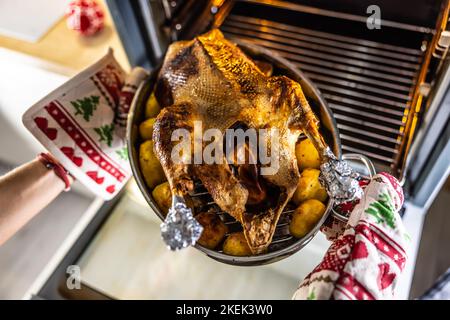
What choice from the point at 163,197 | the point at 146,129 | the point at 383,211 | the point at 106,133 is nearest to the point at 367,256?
the point at 383,211

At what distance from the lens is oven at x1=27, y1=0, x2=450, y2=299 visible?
0.97m

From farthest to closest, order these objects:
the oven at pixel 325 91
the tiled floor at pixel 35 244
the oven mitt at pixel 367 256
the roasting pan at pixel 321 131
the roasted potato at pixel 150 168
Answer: the tiled floor at pixel 35 244 → the oven at pixel 325 91 → the roasted potato at pixel 150 168 → the roasting pan at pixel 321 131 → the oven mitt at pixel 367 256

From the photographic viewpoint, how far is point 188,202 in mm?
783

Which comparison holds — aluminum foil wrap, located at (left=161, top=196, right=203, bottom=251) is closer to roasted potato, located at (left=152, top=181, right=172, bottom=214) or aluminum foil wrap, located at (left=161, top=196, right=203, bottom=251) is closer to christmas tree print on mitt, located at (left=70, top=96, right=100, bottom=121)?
roasted potato, located at (left=152, top=181, right=172, bottom=214)

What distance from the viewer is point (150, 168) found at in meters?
0.86

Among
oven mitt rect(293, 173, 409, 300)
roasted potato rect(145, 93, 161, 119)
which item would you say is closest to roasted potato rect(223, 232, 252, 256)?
oven mitt rect(293, 173, 409, 300)

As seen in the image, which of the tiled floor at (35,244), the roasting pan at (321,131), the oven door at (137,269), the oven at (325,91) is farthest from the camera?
the tiled floor at (35,244)

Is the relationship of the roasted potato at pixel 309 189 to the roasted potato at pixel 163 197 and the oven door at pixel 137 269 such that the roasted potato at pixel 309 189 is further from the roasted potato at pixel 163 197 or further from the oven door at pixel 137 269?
the oven door at pixel 137 269

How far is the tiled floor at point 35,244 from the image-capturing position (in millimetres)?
1410

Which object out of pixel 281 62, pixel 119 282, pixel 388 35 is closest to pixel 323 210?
pixel 281 62

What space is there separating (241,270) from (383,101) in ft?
2.10

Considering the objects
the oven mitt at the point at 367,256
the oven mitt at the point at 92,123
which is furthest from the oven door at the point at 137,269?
the oven mitt at the point at 367,256

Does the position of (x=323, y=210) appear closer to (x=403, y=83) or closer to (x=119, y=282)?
(x=403, y=83)

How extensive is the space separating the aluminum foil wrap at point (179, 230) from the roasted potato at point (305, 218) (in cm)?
19
